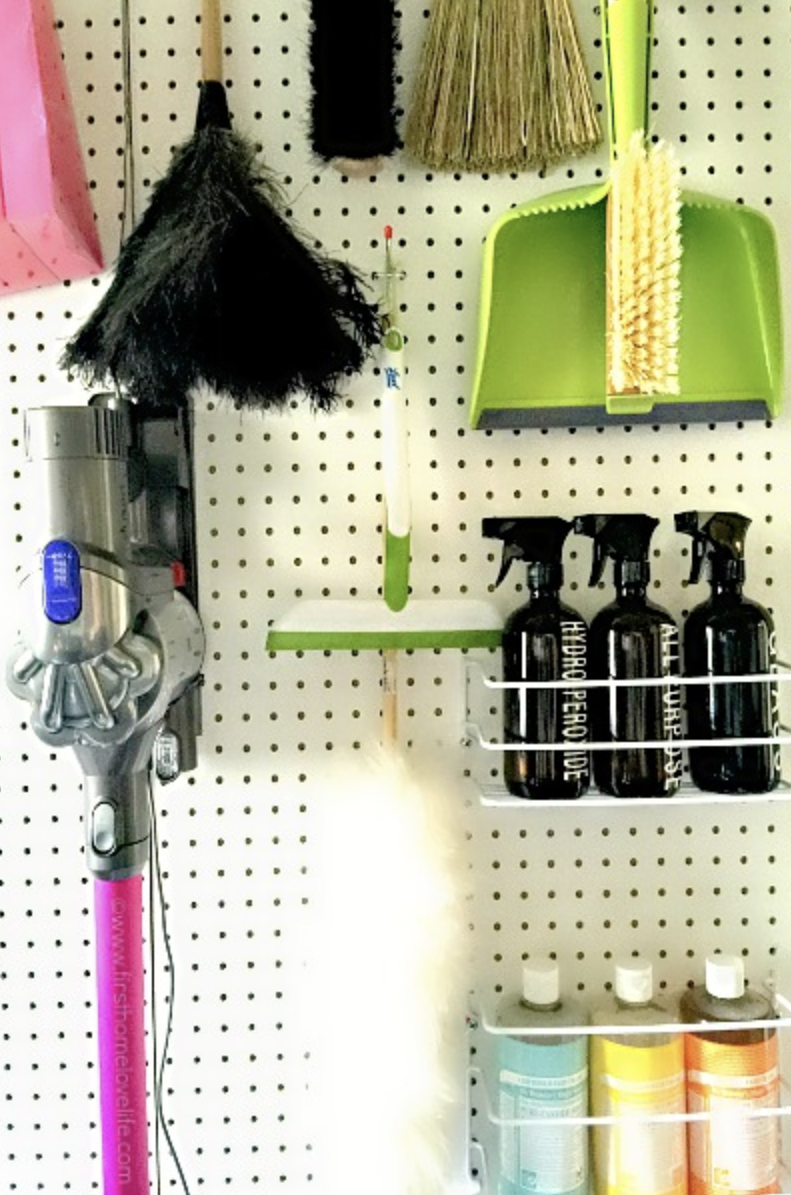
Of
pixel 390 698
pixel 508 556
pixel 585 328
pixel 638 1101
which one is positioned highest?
pixel 585 328

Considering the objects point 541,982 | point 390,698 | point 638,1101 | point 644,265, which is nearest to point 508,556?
point 390,698

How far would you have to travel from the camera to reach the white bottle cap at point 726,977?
3.02 ft

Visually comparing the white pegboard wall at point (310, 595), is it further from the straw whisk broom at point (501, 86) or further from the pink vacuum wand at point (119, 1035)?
the pink vacuum wand at point (119, 1035)

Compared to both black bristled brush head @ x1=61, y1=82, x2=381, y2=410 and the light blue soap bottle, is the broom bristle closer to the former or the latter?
black bristled brush head @ x1=61, y1=82, x2=381, y2=410

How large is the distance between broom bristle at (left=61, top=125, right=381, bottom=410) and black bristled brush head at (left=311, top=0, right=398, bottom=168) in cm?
8

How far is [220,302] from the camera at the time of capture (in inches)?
32.5

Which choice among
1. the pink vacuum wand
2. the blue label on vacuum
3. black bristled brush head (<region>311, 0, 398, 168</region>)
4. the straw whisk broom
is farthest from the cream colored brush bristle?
the pink vacuum wand

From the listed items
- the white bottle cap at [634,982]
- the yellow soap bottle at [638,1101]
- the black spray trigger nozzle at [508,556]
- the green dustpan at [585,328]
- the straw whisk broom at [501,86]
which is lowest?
the yellow soap bottle at [638,1101]

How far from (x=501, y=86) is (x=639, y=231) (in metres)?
0.20

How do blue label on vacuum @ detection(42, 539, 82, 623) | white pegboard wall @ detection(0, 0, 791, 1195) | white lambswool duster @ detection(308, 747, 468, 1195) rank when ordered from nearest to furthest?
Answer: 1. blue label on vacuum @ detection(42, 539, 82, 623)
2. white lambswool duster @ detection(308, 747, 468, 1195)
3. white pegboard wall @ detection(0, 0, 791, 1195)

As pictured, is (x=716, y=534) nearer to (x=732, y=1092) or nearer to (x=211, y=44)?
(x=732, y=1092)

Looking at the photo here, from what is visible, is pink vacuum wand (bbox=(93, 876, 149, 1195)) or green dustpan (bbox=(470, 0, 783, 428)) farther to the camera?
green dustpan (bbox=(470, 0, 783, 428))

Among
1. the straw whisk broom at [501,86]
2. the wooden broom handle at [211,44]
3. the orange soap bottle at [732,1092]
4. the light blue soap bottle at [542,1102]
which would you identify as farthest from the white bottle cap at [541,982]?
the wooden broom handle at [211,44]

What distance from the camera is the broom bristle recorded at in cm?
83
